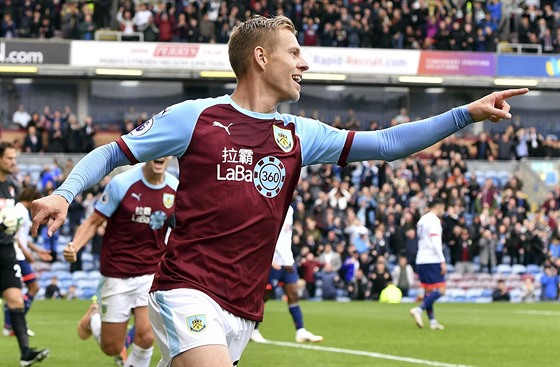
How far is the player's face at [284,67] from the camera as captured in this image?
5.44 m

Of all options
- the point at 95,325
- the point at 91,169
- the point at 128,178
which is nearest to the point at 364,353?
the point at 95,325

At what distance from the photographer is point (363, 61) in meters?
41.3

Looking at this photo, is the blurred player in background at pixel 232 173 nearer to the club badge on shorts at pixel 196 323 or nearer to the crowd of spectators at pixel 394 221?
the club badge on shorts at pixel 196 323

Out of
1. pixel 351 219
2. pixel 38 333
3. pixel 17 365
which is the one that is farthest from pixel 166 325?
pixel 351 219

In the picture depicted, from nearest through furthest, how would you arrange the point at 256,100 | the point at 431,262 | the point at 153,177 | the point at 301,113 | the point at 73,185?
the point at 73,185, the point at 256,100, the point at 153,177, the point at 431,262, the point at 301,113

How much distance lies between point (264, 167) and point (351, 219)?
25.9 m

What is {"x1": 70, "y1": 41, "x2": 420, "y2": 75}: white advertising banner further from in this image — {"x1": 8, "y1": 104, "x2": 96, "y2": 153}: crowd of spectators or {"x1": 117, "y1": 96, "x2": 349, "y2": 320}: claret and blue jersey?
→ {"x1": 117, "y1": 96, "x2": 349, "y2": 320}: claret and blue jersey

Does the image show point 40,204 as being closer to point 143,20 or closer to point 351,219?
point 351,219

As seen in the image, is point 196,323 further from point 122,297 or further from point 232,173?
point 122,297

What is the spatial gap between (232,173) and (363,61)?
120ft

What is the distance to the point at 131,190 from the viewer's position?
9.98 meters

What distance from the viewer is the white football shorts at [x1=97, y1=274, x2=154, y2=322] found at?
33.2 ft

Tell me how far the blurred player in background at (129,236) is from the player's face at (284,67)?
449cm

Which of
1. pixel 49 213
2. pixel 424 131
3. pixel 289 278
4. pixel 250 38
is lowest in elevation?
pixel 289 278
